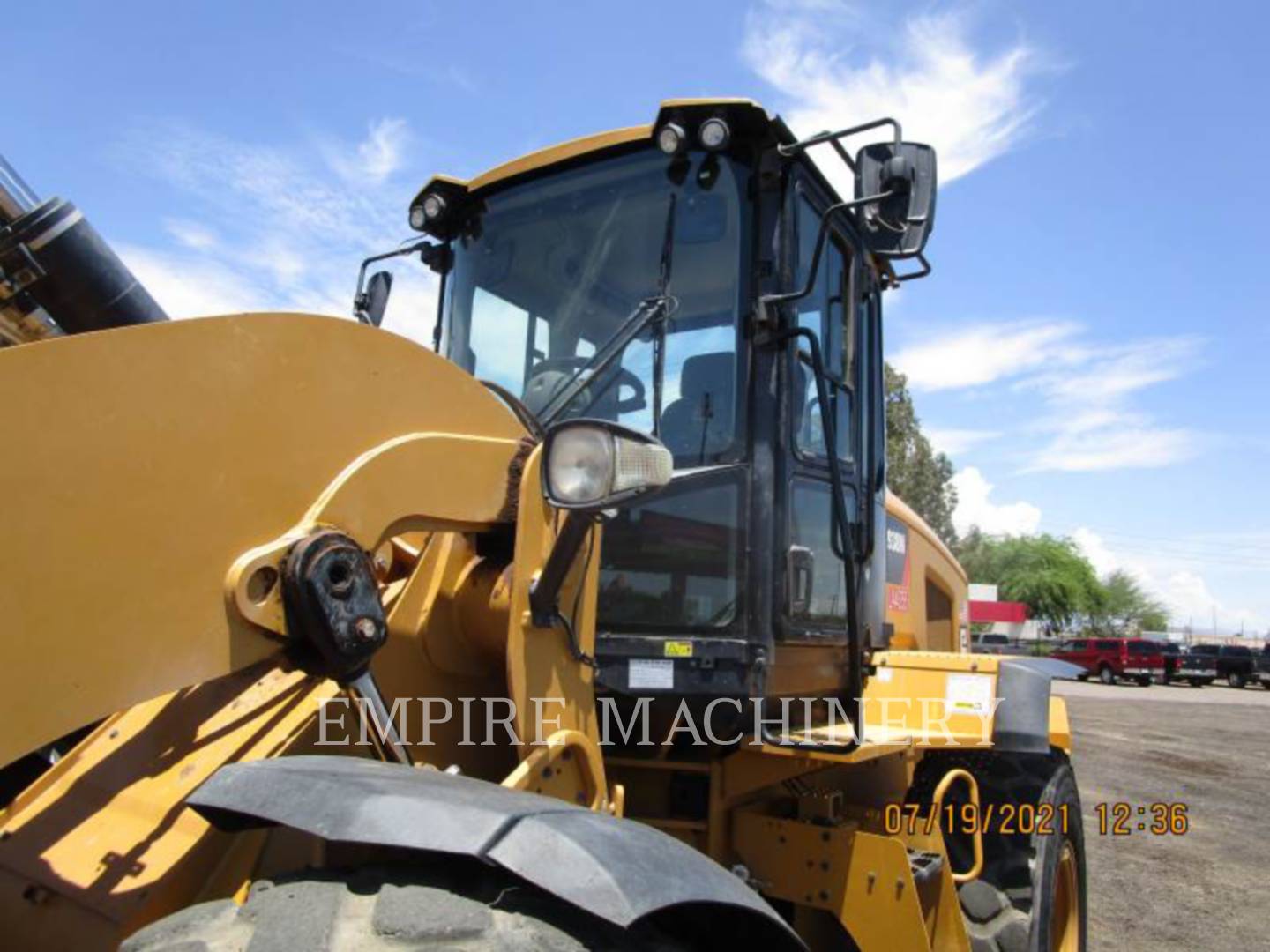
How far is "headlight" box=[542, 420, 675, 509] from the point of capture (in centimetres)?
197

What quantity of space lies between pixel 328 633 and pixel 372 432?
44 centimetres

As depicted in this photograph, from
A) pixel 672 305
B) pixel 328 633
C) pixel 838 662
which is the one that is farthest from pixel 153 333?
pixel 838 662

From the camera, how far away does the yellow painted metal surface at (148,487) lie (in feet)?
5.24

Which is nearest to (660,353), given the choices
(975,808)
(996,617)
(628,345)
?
(628,345)

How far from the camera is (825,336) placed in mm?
3488

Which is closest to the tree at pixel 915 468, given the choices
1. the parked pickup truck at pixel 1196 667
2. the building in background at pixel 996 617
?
the building in background at pixel 996 617

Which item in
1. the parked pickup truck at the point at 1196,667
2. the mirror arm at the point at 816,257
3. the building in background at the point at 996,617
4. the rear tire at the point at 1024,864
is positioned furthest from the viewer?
Result: the building in background at the point at 996,617

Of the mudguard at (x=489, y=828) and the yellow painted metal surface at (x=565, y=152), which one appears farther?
the yellow painted metal surface at (x=565, y=152)

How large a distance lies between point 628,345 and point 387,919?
1863mm

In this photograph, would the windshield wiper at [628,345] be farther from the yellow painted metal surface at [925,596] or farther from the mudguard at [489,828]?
the yellow painted metal surface at [925,596]

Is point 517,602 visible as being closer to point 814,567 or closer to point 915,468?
point 814,567

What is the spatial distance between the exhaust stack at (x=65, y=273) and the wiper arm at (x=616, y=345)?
3.58 feet

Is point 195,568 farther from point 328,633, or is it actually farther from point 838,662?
point 838,662

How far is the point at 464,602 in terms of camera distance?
2340 mm
